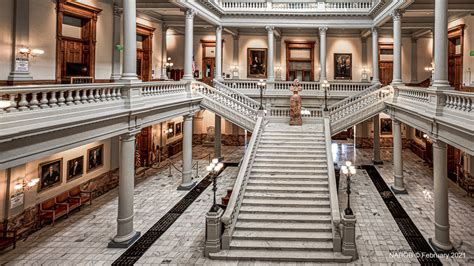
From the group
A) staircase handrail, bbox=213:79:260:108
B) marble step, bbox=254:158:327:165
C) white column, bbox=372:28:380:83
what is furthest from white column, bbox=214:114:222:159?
white column, bbox=372:28:380:83

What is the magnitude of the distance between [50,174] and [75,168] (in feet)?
4.51

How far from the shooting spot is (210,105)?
57.8 ft

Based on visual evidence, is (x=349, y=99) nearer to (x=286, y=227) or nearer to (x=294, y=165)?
(x=294, y=165)

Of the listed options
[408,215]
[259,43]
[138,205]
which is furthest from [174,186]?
[259,43]

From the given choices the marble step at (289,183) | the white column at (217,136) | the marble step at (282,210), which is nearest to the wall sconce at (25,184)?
the marble step at (282,210)

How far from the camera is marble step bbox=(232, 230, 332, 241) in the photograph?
10266mm

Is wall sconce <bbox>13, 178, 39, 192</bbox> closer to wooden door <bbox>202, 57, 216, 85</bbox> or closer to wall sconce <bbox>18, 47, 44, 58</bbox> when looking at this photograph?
wall sconce <bbox>18, 47, 44, 58</bbox>

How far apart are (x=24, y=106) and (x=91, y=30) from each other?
846 cm

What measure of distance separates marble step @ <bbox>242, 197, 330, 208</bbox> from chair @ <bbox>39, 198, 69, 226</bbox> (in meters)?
6.80

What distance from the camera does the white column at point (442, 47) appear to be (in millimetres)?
9773

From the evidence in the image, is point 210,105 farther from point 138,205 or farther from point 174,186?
point 138,205

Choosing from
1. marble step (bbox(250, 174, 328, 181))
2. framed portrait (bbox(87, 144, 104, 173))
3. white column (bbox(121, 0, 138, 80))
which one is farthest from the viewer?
framed portrait (bbox(87, 144, 104, 173))

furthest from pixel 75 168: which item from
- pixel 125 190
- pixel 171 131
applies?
pixel 171 131

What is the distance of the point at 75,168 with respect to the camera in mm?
13688
